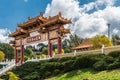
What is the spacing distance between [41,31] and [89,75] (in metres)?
13.3

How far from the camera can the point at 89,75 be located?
18.8m

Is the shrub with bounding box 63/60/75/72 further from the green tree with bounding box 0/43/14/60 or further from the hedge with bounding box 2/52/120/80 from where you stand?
the green tree with bounding box 0/43/14/60

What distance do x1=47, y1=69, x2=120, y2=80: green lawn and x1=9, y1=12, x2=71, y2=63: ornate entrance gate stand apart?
8.20m

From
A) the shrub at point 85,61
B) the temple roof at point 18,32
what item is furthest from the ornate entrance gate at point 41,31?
the shrub at point 85,61

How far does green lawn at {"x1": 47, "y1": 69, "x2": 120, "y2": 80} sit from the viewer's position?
55.0 feet

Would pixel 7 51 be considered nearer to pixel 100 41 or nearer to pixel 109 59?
pixel 100 41

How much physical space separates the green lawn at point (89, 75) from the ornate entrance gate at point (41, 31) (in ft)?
26.9

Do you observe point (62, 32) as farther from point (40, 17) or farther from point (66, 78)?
point (66, 78)

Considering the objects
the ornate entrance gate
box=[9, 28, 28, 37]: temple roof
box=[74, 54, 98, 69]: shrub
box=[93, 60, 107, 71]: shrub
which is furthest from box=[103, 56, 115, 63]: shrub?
box=[9, 28, 28, 37]: temple roof

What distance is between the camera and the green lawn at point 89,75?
55.0ft

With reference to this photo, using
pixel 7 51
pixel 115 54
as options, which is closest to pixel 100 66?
pixel 115 54

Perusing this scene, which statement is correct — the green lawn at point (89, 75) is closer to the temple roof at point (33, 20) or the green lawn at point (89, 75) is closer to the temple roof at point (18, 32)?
the temple roof at point (33, 20)

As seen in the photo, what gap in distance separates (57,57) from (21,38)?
374 inches

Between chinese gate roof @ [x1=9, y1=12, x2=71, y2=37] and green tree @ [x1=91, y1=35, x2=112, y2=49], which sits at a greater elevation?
chinese gate roof @ [x1=9, y1=12, x2=71, y2=37]
